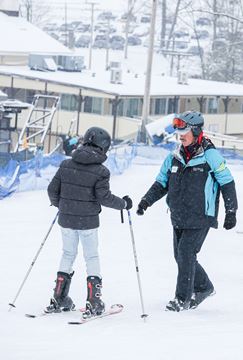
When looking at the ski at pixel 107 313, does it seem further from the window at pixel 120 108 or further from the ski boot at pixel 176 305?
the window at pixel 120 108

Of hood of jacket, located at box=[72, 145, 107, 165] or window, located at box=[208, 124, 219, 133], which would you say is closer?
hood of jacket, located at box=[72, 145, 107, 165]

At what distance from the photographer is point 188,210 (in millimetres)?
7730

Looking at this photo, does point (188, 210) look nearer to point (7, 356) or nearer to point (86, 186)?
point (86, 186)

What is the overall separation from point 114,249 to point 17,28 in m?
45.7

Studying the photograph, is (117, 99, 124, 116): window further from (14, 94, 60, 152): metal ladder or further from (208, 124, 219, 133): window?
(208, 124, 219, 133): window

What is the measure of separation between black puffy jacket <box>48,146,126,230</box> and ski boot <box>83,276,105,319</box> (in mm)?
450

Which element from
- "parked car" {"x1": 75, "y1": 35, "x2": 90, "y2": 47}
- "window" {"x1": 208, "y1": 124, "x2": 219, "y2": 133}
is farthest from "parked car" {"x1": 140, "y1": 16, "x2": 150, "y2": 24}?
"window" {"x1": 208, "y1": 124, "x2": 219, "y2": 133}

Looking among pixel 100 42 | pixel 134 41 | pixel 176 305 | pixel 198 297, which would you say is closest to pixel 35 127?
pixel 198 297

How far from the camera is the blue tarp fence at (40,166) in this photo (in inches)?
698

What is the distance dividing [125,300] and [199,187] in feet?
4.55

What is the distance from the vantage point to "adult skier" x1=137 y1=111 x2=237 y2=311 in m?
7.67

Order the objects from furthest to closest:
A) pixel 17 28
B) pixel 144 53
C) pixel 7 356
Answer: pixel 144 53 → pixel 17 28 → pixel 7 356

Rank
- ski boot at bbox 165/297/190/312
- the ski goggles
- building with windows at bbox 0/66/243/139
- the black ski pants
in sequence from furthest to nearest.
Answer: building with windows at bbox 0/66/243/139, ski boot at bbox 165/297/190/312, the black ski pants, the ski goggles

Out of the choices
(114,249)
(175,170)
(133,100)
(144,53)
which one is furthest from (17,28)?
(175,170)
